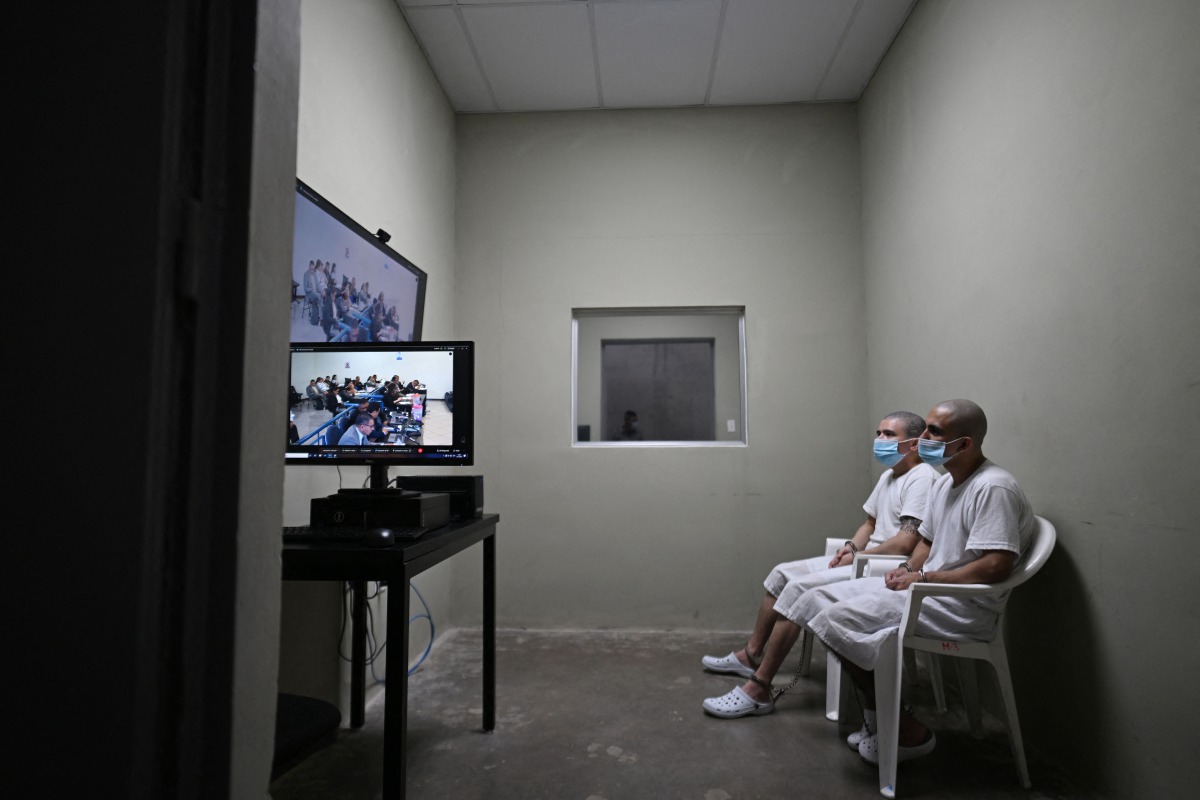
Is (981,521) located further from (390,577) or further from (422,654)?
(422,654)

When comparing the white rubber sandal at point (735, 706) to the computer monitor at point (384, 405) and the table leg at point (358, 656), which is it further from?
the computer monitor at point (384, 405)

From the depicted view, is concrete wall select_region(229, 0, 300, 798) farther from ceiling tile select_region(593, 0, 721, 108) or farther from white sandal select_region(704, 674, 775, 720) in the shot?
ceiling tile select_region(593, 0, 721, 108)

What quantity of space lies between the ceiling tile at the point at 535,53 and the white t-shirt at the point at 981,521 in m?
2.69

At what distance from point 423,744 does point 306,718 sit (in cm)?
138

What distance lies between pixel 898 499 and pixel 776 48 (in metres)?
2.37

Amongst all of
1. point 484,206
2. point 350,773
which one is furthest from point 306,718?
point 484,206

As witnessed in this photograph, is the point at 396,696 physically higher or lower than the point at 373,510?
lower

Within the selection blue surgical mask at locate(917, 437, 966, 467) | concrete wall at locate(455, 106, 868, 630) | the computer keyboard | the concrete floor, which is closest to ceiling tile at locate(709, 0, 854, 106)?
concrete wall at locate(455, 106, 868, 630)

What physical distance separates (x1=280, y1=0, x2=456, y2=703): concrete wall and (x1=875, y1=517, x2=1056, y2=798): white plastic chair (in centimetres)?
181

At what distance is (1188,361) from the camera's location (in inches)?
66.2

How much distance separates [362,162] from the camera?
9.22 feet

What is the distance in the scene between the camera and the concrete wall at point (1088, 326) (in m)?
1.72

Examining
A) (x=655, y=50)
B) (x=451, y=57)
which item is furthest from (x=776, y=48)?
(x=451, y=57)

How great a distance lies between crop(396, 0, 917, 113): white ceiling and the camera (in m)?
3.26
